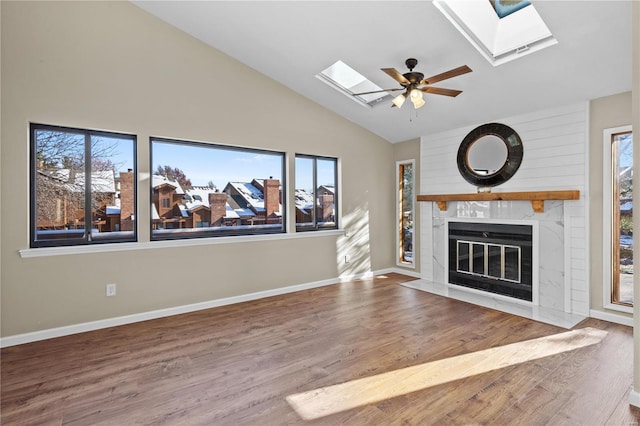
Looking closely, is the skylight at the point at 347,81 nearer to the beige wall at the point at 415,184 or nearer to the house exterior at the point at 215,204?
the beige wall at the point at 415,184

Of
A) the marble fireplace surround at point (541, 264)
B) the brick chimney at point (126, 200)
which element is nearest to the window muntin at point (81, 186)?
the brick chimney at point (126, 200)

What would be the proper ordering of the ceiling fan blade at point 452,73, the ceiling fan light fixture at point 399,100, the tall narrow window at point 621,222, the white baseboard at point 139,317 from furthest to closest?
the tall narrow window at point 621,222 < the ceiling fan light fixture at point 399,100 < the white baseboard at point 139,317 < the ceiling fan blade at point 452,73

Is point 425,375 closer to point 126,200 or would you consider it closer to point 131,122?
point 126,200

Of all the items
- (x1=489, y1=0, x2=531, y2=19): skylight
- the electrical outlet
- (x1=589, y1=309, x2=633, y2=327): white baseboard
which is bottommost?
(x1=589, y1=309, x2=633, y2=327): white baseboard

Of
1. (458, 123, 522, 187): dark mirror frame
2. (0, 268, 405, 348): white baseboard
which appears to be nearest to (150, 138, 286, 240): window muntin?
(0, 268, 405, 348): white baseboard

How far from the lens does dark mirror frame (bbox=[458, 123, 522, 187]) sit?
14.2ft

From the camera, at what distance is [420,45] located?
337 centimetres

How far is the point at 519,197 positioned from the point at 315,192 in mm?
2922

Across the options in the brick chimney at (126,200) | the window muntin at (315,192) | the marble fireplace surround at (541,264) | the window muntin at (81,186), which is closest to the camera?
the window muntin at (81,186)

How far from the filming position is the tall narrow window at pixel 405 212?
5.99 meters

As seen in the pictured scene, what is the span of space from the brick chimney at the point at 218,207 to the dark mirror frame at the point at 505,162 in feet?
11.9

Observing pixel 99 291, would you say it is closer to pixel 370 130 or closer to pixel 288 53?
Answer: pixel 288 53

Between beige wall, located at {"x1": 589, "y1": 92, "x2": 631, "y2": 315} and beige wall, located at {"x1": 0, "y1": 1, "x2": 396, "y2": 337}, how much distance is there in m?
3.46

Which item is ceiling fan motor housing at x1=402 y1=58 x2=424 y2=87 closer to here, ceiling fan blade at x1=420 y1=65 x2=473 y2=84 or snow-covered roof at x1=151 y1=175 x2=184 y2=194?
ceiling fan blade at x1=420 y1=65 x2=473 y2=84
